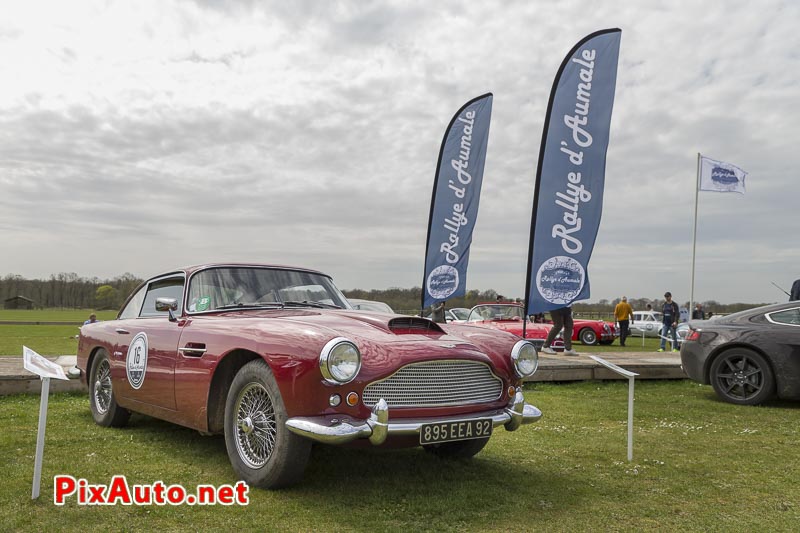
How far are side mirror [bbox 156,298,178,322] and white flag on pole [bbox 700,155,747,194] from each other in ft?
64.7

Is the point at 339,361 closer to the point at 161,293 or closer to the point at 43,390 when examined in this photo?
the point at 43,390

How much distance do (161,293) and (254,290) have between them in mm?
1246

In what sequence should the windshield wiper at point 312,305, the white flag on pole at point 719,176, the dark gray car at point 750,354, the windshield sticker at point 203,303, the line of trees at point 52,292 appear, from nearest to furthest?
the windshield sticker at point 203,303 < the windshield wiper at point 312,305 < the dark gray car at point 750,354 < the white flag on pole at point 719,176 < the line of trees at point 52,292

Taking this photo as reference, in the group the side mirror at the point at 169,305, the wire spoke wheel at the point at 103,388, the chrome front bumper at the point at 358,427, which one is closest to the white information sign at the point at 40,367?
the side mirror at the point at 169,305

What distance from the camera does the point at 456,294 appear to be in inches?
597

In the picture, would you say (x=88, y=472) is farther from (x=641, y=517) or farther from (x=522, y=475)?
(x=641, y=517)

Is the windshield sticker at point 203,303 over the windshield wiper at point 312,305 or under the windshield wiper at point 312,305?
under

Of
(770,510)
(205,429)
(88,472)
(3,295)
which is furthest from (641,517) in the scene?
(3,295)

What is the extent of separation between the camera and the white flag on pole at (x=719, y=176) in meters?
21.1

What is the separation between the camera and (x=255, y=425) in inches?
162

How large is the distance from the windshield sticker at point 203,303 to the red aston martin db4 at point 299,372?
10 millimetres

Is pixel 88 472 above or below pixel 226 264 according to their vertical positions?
below

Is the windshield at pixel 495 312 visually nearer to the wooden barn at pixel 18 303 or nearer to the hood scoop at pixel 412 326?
the hood scoop at pixel 412 326

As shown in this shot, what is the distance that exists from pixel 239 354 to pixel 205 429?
2.03ft
